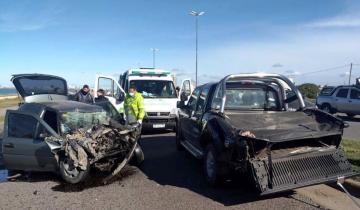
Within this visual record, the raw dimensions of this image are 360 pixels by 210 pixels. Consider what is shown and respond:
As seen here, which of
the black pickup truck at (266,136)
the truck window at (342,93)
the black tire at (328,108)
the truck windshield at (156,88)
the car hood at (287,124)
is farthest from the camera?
the black tire at (328,108)

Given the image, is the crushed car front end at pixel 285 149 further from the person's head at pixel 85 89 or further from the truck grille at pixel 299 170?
the person's head at pixel 85 89

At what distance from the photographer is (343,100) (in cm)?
2158

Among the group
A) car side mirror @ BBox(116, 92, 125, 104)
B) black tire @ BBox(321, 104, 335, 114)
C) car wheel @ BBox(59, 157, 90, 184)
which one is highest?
car side mirror @ BBox(116, 92, 125, 104)

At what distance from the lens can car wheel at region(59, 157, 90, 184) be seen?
7543 millimetres

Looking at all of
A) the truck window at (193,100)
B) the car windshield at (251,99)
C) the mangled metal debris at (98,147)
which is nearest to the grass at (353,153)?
the car windshield at (251,99)

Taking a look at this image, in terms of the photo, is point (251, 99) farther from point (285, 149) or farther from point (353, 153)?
point (353, 153)

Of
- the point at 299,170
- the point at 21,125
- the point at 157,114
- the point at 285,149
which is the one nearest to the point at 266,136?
the point at 285,149

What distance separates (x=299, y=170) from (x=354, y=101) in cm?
1637

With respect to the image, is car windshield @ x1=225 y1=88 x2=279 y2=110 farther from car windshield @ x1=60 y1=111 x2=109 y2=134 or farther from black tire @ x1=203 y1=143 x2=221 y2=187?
car windshield @ x1=60 y1=111 x2=109 y2=134

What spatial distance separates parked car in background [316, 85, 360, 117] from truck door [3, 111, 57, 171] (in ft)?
55.7

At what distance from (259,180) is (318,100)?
18.9 meters

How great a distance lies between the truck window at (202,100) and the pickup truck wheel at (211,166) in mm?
1160

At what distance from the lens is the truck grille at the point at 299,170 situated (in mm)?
5867

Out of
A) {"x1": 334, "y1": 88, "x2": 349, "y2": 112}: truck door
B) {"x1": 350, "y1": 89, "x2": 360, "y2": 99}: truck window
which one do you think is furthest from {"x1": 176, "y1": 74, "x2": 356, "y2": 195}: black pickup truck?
{"x1": 334, "y1": 88, "x2": 349, "y2": 112}: truck door
